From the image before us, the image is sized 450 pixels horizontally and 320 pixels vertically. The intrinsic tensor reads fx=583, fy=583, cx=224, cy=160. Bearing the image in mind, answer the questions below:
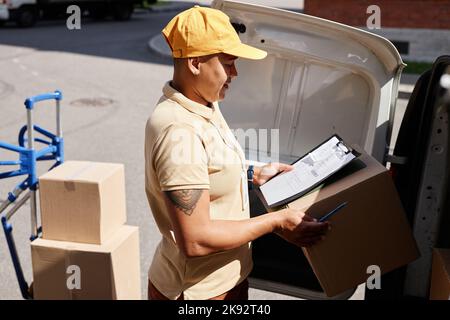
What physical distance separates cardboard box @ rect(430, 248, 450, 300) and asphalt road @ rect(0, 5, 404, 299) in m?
1.70

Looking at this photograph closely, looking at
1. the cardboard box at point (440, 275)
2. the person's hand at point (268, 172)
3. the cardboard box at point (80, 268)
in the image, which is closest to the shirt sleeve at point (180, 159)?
the person's hand at point (268, 172)

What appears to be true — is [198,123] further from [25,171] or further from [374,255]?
[25,171]

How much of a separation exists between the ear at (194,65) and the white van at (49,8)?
20096mm

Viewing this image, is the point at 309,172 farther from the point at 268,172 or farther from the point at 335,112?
the point at 335,112

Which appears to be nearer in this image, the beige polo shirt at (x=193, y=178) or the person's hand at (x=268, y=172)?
the beige polo shirt at (x=193, y=178)

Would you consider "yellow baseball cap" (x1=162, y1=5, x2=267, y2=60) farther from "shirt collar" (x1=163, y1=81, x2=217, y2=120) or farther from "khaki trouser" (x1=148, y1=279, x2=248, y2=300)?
"khaki trouser" (x1=148, y1=279, x2=248, y2=300)

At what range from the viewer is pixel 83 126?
9242 mm

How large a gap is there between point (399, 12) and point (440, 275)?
1247 centimetres

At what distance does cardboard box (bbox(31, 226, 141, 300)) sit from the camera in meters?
3.53

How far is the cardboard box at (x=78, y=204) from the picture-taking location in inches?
138

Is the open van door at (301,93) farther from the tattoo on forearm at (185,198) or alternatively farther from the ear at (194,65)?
the tattoo on forearm at (185,198)

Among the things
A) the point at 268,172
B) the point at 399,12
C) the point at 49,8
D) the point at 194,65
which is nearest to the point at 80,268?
the point at 268,172

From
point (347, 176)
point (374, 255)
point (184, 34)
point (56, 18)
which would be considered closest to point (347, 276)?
point (374, 255)

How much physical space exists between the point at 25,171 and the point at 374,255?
2273 mm
